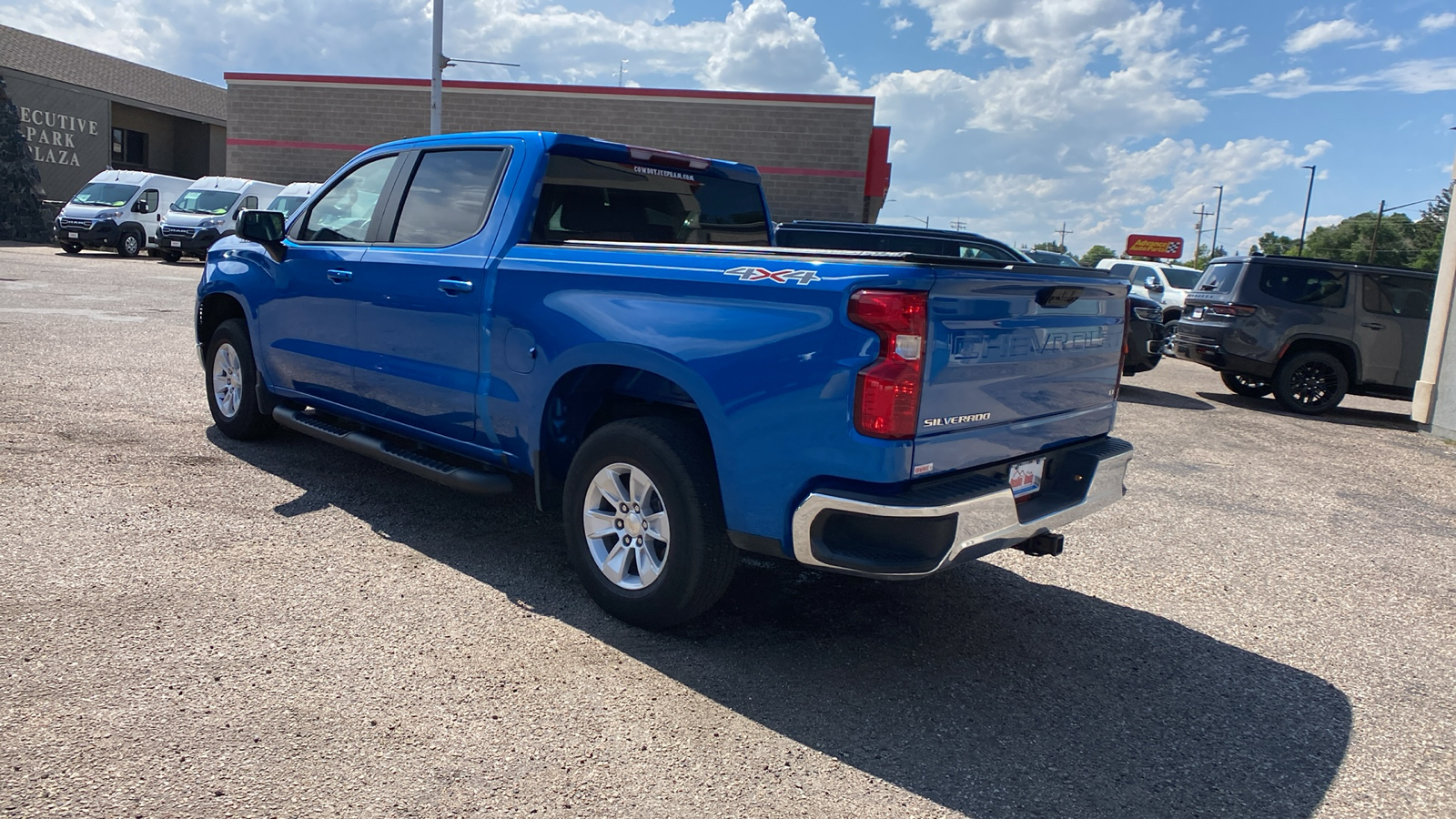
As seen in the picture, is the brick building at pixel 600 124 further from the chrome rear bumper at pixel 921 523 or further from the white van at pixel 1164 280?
the chrome rear bumper at pixel 921 523

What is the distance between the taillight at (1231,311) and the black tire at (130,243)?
26.9 metres

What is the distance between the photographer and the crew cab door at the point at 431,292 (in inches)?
179

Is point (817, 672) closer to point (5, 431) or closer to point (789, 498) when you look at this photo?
point (789, 498)

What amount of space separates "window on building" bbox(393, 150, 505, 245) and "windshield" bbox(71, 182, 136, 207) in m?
26.6

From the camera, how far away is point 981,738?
3.32 metres

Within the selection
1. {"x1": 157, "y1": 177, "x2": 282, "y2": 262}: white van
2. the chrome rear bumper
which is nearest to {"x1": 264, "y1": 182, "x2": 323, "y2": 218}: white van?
{"x1": 157, "y1": 177, "x2": 282, "y2": 262}: white van

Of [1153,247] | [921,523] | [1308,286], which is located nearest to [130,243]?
[1308,286]

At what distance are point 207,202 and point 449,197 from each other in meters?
24.8

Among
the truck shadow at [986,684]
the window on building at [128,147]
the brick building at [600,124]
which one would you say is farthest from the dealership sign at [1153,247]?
the truck shadow at [986,684]

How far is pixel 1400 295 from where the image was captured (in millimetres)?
12055

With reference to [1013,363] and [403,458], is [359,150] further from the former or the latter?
[1013,363]

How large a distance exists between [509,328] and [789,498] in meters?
1.64

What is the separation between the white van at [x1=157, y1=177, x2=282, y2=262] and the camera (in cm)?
2528

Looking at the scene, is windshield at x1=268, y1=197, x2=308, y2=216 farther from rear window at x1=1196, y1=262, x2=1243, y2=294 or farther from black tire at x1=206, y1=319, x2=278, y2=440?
rear window at x1=1196, y1=262, x2=1243, y2=294
